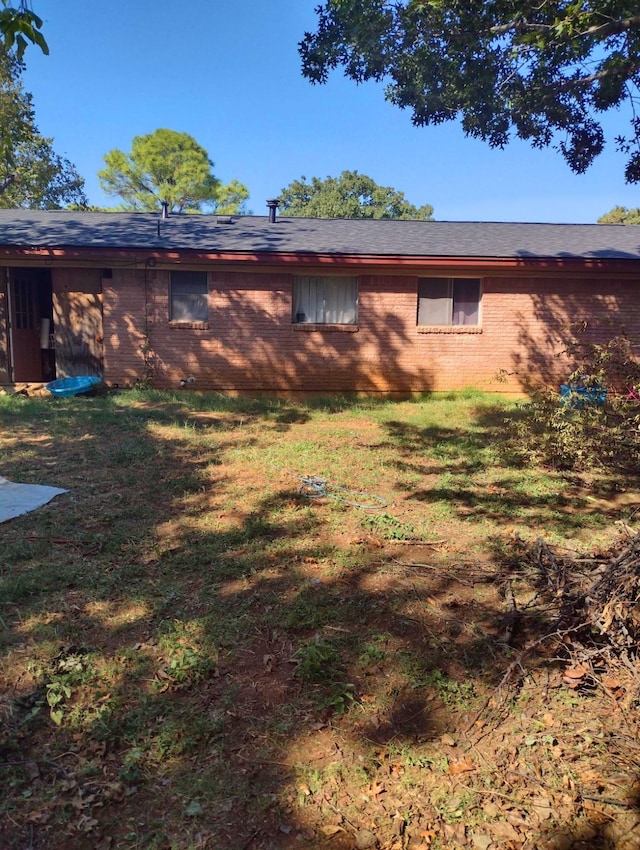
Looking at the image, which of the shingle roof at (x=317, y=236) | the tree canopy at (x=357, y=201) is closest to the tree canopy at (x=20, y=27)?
the shingle roof at (x=317, y=236)

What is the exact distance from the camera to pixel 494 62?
895 centimetres

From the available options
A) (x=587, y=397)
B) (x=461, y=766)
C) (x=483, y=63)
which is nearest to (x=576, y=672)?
(x=461, y=766)

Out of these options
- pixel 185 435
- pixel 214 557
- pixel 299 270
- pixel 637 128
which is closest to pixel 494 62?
pixel 637 128

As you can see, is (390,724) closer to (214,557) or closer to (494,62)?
(214,557)

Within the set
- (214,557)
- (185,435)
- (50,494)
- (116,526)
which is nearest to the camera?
(214,557)

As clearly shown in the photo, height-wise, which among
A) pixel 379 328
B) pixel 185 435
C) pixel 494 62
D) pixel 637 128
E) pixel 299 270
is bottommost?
pixel 185 435

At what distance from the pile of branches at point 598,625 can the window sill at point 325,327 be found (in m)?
9.22

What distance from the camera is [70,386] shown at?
11945 mm

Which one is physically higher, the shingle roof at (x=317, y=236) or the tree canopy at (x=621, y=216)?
the tree canopy at (x=621, y=216)

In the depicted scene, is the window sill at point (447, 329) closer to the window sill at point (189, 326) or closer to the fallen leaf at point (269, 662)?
the window sill at point (189, 326)

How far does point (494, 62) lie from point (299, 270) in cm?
485

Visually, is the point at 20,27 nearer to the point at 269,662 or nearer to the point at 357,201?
the point at 269,662

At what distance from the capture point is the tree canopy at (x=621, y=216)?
38.0 meters

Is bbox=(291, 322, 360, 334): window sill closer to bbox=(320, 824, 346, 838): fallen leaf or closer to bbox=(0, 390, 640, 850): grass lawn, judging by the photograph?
bbox=(0, 390, 640, 850): grass lawn
